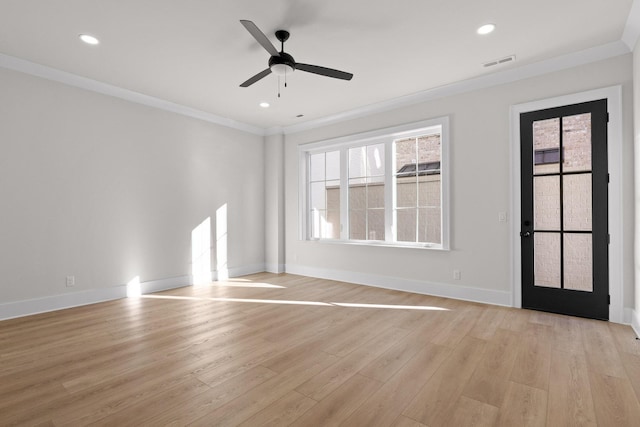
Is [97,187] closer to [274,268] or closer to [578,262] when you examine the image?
[274,268]

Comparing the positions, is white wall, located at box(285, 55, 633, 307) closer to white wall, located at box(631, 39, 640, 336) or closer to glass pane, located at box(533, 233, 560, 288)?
white wall, located at box(631, 39, 640, 336)

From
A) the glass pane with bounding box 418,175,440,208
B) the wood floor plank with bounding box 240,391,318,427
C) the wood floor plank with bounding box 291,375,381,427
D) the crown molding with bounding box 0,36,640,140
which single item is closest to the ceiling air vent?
the crown molding with bounding box 0,36,640,140

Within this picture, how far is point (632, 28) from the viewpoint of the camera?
9.45ft

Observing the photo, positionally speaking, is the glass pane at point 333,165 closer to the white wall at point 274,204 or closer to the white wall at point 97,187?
the white wall at point 274,204

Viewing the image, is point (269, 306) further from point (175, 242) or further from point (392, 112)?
point (392, 112)

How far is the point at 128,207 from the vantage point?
445 centimetres

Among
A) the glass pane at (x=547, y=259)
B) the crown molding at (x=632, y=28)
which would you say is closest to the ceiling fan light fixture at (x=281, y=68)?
the crown molding at (x=632, y=28)

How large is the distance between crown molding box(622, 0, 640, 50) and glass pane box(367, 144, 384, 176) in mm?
2932

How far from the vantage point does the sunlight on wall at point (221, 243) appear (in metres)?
5.59

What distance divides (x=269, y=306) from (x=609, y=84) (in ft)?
15.0

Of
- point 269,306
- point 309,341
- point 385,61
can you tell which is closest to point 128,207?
point 269,306

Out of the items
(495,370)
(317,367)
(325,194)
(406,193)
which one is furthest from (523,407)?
(325,194)

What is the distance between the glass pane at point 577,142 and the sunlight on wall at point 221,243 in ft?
16.6

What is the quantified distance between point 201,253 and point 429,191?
12.7ft
